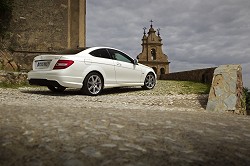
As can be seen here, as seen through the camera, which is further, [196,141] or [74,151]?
[196,141]

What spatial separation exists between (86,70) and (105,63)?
0.81 metres

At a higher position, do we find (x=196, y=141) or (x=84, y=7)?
(x=84, y=7)

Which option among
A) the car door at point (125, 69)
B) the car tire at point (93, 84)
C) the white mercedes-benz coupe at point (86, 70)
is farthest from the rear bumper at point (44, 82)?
the car door at point (125, 69)

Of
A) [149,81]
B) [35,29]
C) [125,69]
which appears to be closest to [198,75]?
[149,81]

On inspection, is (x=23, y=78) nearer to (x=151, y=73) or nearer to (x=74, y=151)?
(x=151, y=73)

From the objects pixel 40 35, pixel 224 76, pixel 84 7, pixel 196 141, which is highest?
pixel 84 7

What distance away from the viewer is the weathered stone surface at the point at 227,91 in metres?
6.70

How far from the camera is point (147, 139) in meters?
2.79

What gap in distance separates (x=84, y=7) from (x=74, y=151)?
17.4m

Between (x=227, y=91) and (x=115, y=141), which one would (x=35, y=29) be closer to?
(x=227, y=91)

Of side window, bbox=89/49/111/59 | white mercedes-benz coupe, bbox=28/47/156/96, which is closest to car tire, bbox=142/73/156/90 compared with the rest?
white mercedes-benz coupe, bbox=28/47/156/96

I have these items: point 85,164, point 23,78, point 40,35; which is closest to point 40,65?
point 23,78

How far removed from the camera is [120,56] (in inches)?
356

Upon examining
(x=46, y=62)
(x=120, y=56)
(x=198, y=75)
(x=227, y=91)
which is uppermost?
(x=120, y=56)
